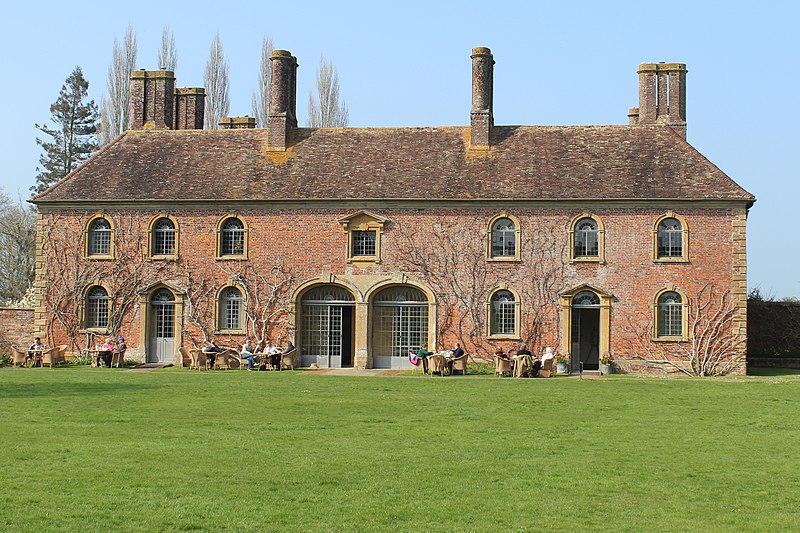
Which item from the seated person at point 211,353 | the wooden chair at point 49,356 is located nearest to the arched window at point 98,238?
the wooden chair at point 49,356

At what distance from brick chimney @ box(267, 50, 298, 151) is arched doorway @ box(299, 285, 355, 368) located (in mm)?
5743

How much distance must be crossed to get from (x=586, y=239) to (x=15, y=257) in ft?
127

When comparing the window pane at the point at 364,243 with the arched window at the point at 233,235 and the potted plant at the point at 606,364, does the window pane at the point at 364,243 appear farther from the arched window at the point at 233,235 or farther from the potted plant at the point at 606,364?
the potted plant at the point at 606,364

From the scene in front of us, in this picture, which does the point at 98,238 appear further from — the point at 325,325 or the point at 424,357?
the point at 424,357

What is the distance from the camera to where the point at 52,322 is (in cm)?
3581

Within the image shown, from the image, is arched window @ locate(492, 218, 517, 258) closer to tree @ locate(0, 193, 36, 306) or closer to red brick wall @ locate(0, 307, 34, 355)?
red brick wall @ locate(0, 307, 34, 355)

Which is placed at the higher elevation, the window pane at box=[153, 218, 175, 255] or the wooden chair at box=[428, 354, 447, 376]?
the window pane at box=[153, 218, 175, 255]

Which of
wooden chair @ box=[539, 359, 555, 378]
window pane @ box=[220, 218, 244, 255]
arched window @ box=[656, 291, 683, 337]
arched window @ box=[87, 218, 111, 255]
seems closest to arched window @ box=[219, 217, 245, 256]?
window pane @ box=[220, 218, 244, 255]

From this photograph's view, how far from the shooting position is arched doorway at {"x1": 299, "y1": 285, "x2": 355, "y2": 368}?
34812mm

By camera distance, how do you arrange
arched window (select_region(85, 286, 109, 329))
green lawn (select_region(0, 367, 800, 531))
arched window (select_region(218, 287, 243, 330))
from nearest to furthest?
green lawn (select_region(0, 367, 800, 531)) → arched window (select_region(218, 287, 243, 330)) → arched window (select_region(85, 286, 109, 329))

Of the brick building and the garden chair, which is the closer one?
the brick building

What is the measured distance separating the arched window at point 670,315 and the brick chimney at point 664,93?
20.3ft

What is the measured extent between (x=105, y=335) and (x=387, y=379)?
38.6ft

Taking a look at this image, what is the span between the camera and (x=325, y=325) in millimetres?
34906
